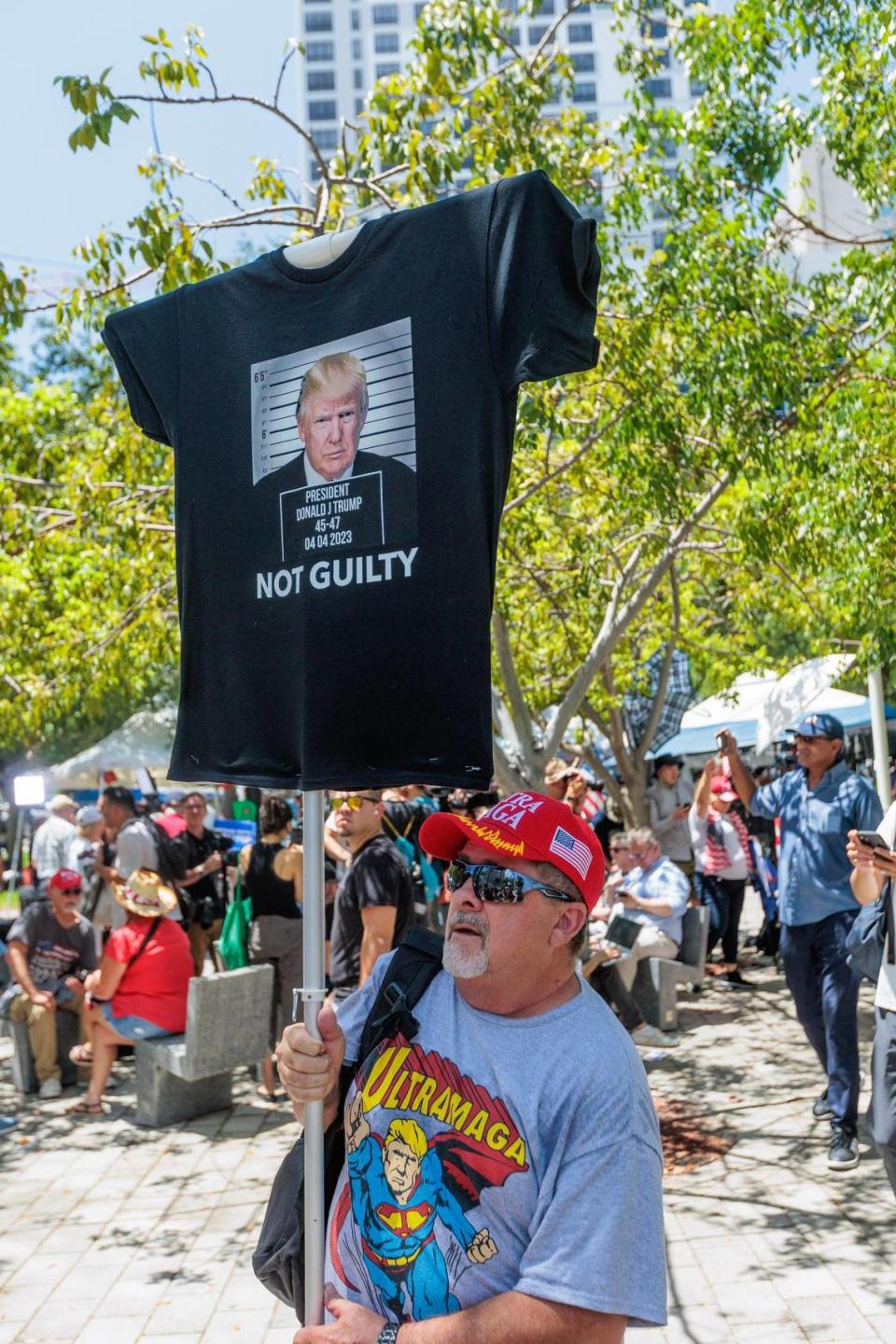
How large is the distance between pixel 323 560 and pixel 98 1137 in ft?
Result: 20.4

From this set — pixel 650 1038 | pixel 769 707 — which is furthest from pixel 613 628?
pixel 769 707

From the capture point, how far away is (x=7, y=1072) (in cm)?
950

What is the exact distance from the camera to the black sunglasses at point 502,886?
252cm

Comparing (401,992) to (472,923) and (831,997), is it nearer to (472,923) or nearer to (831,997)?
(472,923)

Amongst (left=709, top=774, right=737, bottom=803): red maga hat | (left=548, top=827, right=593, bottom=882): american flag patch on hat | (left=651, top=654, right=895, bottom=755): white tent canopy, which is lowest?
(left=548, top=827, right=593, bottom=882): american flag patch on hat

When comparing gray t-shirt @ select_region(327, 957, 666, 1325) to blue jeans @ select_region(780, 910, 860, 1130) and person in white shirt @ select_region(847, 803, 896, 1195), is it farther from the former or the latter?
blue jeans @ select_region(780, 910, 860, 1130)

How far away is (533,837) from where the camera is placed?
254 centimetres

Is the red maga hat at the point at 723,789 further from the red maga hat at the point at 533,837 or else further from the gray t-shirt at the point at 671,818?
the red maga hat at the point at 533,837

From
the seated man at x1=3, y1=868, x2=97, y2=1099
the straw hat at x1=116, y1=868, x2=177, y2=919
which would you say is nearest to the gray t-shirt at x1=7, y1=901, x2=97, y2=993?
the seated man at x1=3, y1=868, x2=97, y2=1099

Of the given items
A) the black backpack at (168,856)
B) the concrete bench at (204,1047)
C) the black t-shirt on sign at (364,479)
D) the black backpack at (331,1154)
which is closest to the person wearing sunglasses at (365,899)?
the concrete bench at (204,1047)

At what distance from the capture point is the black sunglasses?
252 centimetres

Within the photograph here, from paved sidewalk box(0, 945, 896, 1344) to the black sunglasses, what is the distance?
9.60 feet

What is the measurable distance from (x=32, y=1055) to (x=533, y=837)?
7.25m

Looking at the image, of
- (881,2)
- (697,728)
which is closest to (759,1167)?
(881,2)
